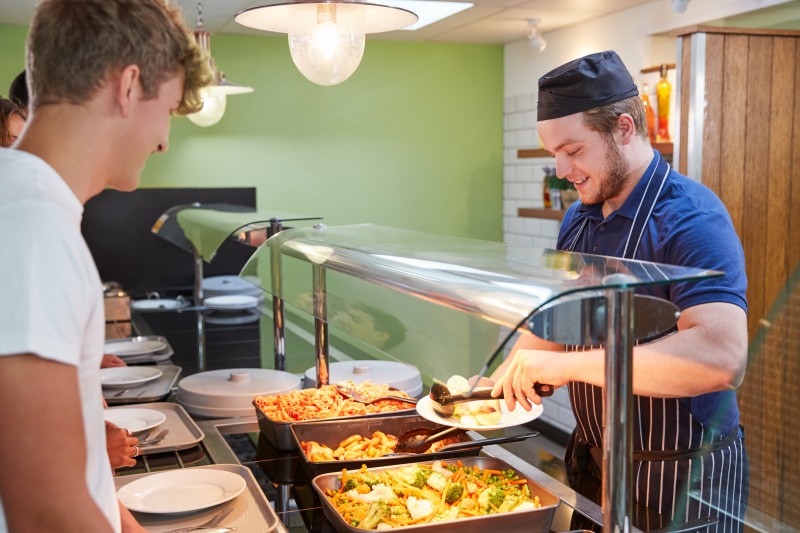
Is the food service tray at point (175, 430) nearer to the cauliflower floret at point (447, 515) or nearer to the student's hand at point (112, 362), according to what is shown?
the student's hand at point (112, 362)

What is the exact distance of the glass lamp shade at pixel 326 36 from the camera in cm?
220

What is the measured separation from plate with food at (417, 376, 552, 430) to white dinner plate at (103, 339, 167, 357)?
1.65 meters

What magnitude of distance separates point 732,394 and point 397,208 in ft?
15.8

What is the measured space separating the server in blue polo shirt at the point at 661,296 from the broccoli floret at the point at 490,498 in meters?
0.16

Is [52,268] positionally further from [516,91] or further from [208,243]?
[516,91]

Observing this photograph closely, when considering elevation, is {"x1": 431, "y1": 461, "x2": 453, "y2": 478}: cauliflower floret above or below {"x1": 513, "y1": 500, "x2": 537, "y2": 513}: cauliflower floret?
below

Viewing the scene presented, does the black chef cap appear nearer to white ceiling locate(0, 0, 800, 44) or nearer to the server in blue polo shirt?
the server in blue polo shirt

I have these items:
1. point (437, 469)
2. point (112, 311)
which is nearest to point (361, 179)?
point (112, 311)

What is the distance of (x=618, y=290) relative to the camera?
41.2 inches

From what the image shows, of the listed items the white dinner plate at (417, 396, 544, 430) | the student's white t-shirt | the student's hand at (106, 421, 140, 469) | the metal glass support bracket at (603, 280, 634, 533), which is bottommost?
the white dinner plate at (417, 396, 544, 430)

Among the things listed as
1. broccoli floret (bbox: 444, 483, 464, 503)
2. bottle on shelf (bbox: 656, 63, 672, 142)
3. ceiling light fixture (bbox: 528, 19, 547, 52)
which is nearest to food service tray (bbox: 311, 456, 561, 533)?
broccoli floret (bbox: 444, 483, 464, 503)

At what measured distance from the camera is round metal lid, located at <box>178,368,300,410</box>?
2311 millimetres

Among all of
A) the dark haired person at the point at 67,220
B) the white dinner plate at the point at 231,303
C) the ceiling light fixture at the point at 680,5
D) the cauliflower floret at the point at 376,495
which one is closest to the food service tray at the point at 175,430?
the cauliflower floret at the point at 376,495

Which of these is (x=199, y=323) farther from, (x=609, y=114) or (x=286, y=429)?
(x=609, y=114)
